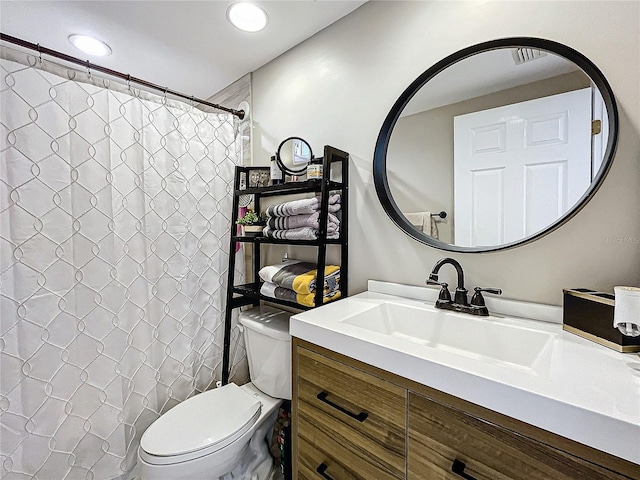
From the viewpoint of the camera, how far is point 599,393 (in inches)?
21.3

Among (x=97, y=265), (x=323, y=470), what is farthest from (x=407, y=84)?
(x=97, y=265)

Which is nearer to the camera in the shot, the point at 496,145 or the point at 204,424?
the point at 496,145

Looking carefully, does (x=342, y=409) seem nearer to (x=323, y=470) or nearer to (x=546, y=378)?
(x=323, y=470)

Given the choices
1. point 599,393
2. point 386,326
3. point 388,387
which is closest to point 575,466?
point 599,393

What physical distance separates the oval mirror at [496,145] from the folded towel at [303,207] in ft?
0.73

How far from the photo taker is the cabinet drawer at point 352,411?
747 millimetres

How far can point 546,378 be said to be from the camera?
1.97ft

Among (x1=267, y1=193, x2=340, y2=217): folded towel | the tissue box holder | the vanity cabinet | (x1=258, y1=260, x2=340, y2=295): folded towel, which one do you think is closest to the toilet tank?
(x1=258, y1=260, x2=340, y2=295): folded towel

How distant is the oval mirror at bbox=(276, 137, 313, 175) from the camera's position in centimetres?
154

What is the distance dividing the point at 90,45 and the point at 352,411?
2240mm

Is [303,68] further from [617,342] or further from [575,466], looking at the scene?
[575,466]

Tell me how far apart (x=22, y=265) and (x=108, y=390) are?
2.18 feet

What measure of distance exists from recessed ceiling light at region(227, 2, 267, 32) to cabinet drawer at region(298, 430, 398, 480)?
5.82ft

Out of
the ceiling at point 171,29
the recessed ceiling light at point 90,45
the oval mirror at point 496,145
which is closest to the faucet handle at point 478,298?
the oval mirror at point 496,145
